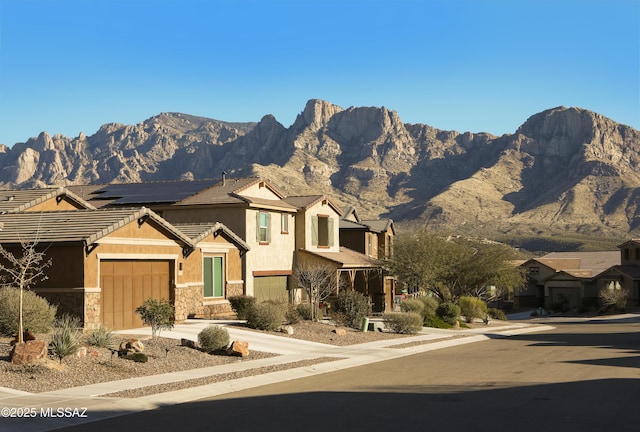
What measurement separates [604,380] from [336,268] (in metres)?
26.5

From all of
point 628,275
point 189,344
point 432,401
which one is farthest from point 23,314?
point 628,275

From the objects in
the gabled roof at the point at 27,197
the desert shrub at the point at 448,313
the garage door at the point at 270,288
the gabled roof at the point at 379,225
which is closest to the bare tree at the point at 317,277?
the garage door at the point at 270,288

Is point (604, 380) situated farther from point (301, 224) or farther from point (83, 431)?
point (301, 224)

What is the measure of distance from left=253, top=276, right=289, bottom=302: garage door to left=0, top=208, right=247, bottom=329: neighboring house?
23.2ft

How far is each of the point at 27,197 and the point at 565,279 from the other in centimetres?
7174

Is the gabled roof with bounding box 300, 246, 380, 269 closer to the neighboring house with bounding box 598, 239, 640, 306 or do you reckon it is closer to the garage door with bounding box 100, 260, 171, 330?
the garage door with bounding box 100, 260, 171, 330

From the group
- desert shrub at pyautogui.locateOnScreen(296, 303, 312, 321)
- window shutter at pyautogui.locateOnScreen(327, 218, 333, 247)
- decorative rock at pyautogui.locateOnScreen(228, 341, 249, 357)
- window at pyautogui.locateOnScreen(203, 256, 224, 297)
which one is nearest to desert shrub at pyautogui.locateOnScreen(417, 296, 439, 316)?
window shutter at pyautogui.locateOnScreen(327, 218, 333, 247)

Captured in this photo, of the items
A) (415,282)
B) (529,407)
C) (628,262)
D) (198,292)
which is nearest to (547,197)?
(628,262)

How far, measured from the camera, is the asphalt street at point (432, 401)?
14.0 m

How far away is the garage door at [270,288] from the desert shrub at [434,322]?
310 inches

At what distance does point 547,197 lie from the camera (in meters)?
198

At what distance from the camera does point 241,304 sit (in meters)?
35.6

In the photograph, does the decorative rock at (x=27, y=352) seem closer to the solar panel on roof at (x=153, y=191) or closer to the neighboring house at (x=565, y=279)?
the solar panel on roof at (x=153, y=191)

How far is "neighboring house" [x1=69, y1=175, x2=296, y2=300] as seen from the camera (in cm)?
4281
